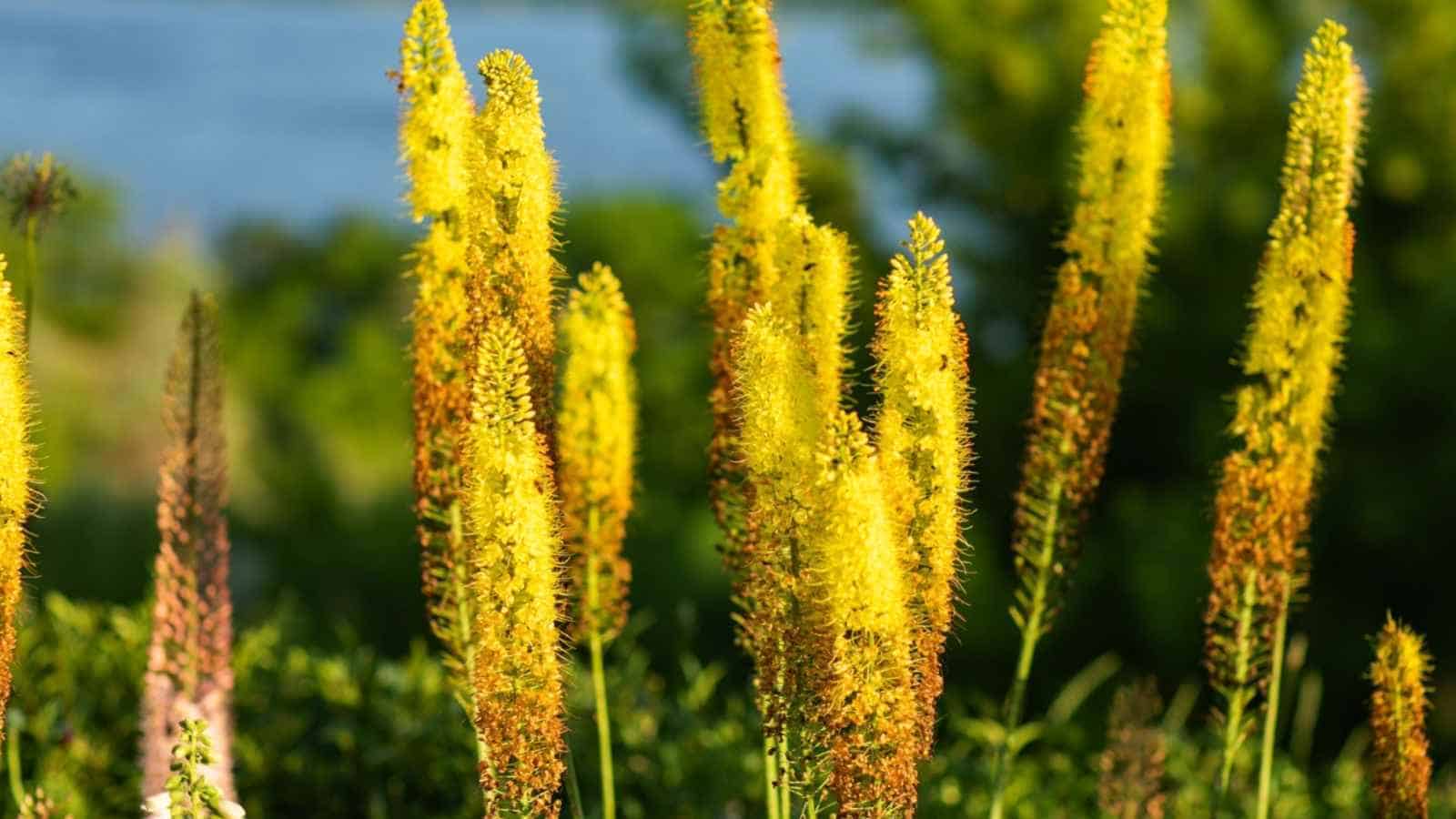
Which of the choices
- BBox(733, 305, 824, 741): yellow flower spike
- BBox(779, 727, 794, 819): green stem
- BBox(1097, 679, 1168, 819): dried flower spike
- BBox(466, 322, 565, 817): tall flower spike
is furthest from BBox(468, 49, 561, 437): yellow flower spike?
BBox(1097, 679, 1168, 819): dried flower spike

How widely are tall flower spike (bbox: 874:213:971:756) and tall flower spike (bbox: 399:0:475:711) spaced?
0.63 metres

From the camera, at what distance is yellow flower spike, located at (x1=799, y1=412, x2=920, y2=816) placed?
2.12m

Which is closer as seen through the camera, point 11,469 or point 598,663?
point 11,469

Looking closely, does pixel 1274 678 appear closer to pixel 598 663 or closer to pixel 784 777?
pixel 784 777

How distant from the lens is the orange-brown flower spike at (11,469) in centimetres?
221

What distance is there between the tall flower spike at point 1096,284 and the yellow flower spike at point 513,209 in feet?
3.18

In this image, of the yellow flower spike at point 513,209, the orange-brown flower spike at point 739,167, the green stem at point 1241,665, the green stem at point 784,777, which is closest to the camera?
A: the yellow flower spike at point 513,209

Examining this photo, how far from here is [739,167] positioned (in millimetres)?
2770

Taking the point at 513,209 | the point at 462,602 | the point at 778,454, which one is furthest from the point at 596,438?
the point at 778,454

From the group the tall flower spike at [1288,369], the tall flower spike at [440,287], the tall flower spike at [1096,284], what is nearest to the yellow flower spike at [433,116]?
the tall flower spike at [440,287]

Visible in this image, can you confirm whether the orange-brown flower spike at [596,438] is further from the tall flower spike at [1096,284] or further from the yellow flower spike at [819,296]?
the tall flower spike at [1096,284]

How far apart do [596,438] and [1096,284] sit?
2.96 ft

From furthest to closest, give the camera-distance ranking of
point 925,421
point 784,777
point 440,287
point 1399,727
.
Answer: point 1399,727
point 440,287
point 784,777
point 925,421

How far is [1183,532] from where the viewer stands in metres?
9.89
